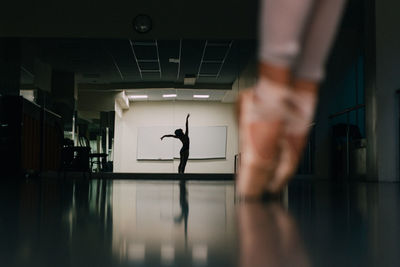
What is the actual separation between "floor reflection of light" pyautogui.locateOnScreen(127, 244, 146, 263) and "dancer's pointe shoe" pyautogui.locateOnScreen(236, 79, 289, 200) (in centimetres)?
43

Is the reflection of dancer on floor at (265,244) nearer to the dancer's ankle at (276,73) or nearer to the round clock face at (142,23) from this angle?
the dancer's ankle at (276,73)

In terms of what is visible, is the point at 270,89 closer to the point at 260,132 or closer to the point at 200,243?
the point at 260,132

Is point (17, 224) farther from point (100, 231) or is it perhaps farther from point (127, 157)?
point (127, 157)

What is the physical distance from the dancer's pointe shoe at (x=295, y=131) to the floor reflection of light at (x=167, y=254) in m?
0.43

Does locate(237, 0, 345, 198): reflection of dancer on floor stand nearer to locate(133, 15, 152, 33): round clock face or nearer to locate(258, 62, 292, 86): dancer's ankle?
locate(258, 62, 292, 86): dancer's ankle

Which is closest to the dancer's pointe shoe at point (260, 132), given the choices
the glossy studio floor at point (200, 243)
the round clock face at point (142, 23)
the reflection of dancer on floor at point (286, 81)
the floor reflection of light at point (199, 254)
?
the reflection of dancer on floor at point (286, 81)

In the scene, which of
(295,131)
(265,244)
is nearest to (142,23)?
(265,244)

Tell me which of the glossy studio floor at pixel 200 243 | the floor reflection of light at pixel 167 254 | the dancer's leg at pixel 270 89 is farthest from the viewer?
the floor reflection of light at pixel 167 254

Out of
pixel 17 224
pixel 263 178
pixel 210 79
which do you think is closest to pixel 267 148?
pixel 263 178

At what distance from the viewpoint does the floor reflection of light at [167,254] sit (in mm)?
538

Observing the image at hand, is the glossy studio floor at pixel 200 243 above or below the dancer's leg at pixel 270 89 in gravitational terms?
below

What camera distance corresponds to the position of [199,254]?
0.60 meters

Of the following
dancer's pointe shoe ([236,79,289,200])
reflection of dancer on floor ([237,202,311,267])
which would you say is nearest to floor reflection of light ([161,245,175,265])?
reflection of dancer on floor ([237,202,311,267])

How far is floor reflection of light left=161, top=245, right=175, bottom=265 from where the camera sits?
0.54 meters
